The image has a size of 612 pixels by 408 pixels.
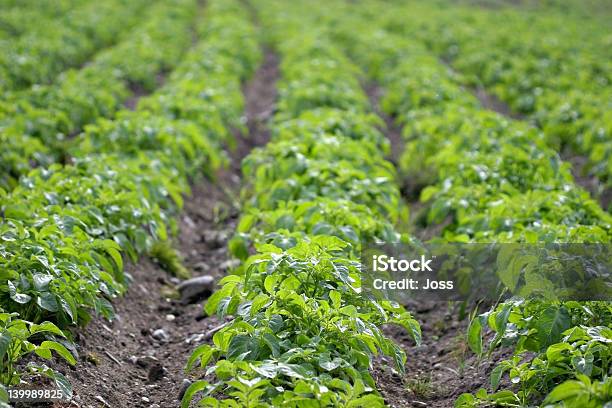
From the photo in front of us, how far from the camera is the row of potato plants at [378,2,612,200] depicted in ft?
26.9

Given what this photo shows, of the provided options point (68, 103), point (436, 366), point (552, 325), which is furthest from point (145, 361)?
point (68, 103)

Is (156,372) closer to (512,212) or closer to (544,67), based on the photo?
(512,212)

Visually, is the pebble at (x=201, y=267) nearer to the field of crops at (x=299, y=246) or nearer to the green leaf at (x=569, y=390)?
the field of crops at (x=299, y=246)

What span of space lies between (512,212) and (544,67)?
8.31 meters

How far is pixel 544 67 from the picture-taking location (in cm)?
1216

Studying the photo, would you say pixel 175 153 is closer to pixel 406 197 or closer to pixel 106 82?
pixel 406 197

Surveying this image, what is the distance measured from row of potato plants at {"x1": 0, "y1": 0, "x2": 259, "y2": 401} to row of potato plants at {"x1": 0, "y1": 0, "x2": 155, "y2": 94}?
106 inches

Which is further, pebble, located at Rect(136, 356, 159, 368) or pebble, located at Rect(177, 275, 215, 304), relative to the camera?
pebble, located at Rect(177, 275, 215, 304)

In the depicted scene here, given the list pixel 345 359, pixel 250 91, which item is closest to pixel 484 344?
pixel 345 359

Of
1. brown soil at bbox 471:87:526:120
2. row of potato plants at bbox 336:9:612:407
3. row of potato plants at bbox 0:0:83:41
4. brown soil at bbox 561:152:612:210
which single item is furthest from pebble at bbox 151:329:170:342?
row of potato plants at bbox 0:0:83:41

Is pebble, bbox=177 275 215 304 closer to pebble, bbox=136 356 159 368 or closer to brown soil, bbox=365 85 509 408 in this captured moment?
pebble, bbox=136 356 159 368

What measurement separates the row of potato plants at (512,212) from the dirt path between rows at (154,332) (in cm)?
175

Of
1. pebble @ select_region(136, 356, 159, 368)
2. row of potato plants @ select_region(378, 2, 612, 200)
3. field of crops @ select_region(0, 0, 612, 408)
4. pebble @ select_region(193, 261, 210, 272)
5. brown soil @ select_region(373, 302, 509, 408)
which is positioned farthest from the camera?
row of potato plants @ select_region(378, 2, 612, 200)

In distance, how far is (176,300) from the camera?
17.0ft
